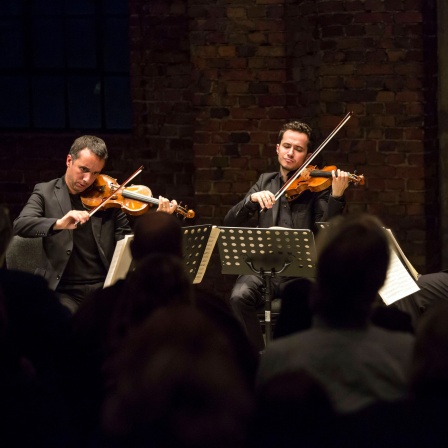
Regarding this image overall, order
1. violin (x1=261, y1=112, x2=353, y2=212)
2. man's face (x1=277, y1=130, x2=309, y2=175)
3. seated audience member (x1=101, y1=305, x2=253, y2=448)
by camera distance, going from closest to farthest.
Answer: seated audience member (x1=101, y1=305, x2=253, y2=448) < violin (x1=261, y1=112, x2=353, y2=212) < man's face (x1=277, y1=130, x2=309, y2=175)

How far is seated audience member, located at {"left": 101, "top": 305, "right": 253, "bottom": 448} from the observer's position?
5.24ft

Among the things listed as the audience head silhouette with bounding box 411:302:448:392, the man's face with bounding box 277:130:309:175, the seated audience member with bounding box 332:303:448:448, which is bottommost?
the seated audience member with bounding box 332:303:448:448

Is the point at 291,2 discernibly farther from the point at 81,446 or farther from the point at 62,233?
the point at 81,446

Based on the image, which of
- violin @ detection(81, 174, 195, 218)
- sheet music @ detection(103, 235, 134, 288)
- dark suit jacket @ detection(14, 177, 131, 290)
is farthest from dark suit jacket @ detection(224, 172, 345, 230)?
sheet music @ detection(103, 235, 134, 288)

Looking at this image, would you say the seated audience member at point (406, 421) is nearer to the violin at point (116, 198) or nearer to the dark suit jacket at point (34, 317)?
the dark suit jacket at point (34, 317)

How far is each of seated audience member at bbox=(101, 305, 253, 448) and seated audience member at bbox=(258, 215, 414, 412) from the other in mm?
381

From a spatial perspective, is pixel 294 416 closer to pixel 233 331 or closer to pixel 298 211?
pixel 233 331

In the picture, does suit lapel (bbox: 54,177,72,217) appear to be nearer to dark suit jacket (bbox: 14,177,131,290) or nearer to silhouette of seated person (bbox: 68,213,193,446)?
dark suit jacket (bbox: 14,177,131,290)

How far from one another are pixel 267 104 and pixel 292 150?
80cm

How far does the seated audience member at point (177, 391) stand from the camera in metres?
1.60

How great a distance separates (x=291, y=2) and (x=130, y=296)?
13.1 feet

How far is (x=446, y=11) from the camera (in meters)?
5.68

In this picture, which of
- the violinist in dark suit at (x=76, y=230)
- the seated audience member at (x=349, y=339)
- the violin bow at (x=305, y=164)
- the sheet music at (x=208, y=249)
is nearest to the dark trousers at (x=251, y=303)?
the sheet music at (x=208, y=249)

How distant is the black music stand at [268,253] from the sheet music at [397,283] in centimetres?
44
